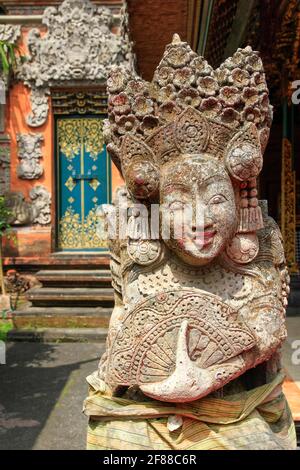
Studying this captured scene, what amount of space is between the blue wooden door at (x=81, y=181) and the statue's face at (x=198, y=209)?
5.27m

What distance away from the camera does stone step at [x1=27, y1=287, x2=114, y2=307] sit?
19.5 feet

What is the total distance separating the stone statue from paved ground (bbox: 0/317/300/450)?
1.45 meters

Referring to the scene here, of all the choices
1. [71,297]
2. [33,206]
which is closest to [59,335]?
[71,297]

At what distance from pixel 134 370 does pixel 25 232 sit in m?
5.46

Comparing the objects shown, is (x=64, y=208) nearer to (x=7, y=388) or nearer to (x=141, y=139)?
(x=7, y=388)

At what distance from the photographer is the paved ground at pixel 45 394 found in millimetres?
3131

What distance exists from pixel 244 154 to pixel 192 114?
0.24 meters

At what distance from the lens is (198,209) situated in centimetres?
157

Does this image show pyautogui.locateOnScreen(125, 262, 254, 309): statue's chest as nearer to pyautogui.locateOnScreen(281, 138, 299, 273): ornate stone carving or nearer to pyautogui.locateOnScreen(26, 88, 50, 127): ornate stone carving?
pyautogui.locateOnScreen(281, 138, 299, 273): ornate stone carving

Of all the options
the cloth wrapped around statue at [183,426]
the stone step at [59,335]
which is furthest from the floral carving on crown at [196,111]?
the stone step at [59,335]

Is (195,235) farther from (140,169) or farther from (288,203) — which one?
(288,203)

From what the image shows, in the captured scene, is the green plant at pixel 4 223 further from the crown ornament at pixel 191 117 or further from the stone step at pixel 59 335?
the crown ornament at pixel 191 117

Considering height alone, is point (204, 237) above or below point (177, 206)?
below
